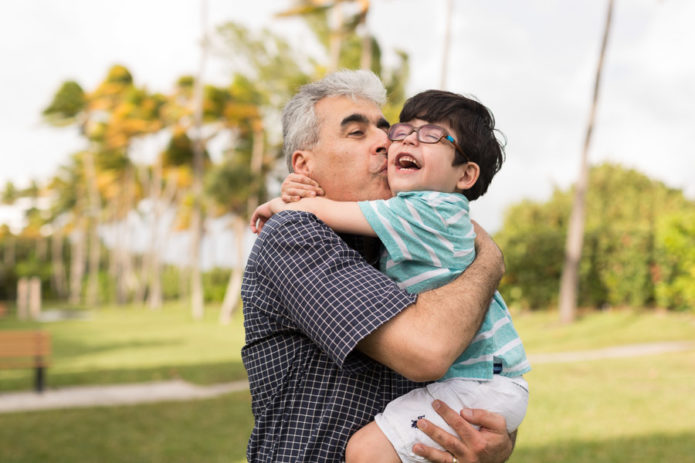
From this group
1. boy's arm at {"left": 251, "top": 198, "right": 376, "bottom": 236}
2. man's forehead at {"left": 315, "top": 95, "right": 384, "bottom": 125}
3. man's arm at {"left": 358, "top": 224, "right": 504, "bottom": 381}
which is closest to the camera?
man's arm at {"left": 358, "top": 224, "right": 504, "bottom": 381}

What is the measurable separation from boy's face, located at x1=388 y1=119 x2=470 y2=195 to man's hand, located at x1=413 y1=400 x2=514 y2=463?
69cm

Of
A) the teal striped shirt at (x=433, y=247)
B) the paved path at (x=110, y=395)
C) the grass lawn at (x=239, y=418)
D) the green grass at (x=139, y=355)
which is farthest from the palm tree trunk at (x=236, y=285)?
the teal striped shirt at (x=433, y=247)

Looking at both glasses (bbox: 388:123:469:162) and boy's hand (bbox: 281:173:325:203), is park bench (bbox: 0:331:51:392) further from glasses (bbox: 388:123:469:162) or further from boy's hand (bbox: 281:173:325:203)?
glasses (bbox: 388:123:469:162)

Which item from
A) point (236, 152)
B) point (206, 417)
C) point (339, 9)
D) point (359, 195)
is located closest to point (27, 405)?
point (206, 417)

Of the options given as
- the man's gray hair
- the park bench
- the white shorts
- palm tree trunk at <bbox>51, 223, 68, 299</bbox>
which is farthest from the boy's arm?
palm tree trunk at <bbox>51, 223, 68, 299</bbox>

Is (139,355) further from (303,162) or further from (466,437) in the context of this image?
(466,437)

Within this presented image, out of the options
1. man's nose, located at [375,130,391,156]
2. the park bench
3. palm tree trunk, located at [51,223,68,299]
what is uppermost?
man's nose, located at [375,130,391,156]

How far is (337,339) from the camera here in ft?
6.21

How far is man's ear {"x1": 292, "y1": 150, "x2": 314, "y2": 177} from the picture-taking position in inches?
98.7

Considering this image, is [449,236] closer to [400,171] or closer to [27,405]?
[400,171]

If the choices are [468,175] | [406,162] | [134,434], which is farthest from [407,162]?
[134,434]

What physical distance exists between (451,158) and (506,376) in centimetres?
72

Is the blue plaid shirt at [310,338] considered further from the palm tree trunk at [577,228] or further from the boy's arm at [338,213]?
the palm tree trunk at [577,228]

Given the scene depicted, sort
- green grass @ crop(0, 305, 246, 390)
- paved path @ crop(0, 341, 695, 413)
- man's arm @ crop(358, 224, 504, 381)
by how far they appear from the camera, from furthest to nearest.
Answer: green grass @ crop(0, 305, 246, 390) < paved path @ crop(0, 341, 695, 413) < man's arm @ crop(358, 224, 504, 381)
